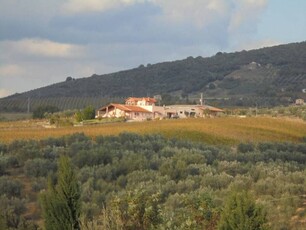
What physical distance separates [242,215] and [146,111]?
67351 mm

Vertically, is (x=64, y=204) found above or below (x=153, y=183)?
above

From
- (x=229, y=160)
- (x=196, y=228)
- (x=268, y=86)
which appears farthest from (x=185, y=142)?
(x=268, y=86)

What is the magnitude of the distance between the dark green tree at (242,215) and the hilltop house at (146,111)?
60.9 metres

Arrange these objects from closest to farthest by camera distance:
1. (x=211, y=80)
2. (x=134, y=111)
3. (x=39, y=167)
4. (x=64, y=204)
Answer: (x=64, y=204), (x=39, y=167), (x=134, y=111), (x=211, y=80)

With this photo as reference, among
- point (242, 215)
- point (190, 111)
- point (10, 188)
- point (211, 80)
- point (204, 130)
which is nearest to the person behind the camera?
point (242, 215)

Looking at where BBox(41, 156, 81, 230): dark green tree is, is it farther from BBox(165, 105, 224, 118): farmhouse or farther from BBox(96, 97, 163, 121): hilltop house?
BBox(165, 105, 224, 118): farmhouse

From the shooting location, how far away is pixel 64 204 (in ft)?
63.6

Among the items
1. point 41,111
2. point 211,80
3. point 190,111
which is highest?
point 211,80

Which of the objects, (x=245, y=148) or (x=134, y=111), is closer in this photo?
(x=245, y=148)

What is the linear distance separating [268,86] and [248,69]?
86.0 ft

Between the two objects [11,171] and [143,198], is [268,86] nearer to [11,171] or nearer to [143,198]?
[11,171]

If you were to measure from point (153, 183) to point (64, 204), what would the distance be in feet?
42.1

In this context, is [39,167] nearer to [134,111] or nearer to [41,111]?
[134,111]

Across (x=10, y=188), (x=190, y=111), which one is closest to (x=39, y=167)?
(x=10, y=188)
